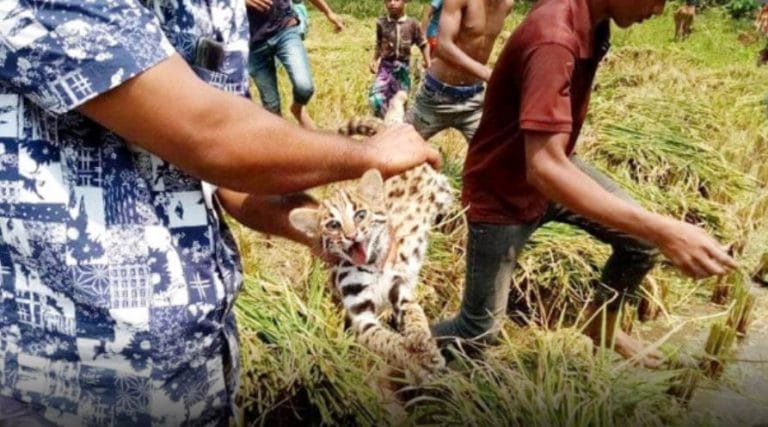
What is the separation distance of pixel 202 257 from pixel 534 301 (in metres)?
2.92

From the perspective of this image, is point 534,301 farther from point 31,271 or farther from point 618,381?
point 31,271

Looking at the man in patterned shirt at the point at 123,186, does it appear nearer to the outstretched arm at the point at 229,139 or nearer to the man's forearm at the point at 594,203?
the outstretched arm at the point at 229,139

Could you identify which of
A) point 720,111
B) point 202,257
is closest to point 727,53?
point 720,111

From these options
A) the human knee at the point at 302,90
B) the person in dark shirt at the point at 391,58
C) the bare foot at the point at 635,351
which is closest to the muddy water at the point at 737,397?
the bare foot at the point at 635,351

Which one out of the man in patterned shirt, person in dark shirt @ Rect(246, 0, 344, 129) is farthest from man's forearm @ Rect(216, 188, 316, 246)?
person in dark shirt @ Rect(246, 0, 344, 129)

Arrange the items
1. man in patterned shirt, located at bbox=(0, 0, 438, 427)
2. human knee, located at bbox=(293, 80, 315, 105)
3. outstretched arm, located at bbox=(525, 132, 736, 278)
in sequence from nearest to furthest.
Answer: man in patterned shirt, located at bbox=(0, 0, 438, 427)
outstretched arm, located at bbox=(525, 132, 736, 278)
human knee, located at bbox=(293, 80, 315, 105)

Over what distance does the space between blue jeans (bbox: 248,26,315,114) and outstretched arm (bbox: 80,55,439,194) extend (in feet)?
13.7

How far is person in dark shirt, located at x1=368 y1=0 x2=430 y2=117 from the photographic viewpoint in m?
6.09

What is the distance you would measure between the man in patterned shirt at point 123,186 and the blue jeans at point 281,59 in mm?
4066

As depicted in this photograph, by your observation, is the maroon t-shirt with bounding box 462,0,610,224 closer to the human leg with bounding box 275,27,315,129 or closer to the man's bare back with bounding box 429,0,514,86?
the man's bare back with bounding box 429,0,514,86

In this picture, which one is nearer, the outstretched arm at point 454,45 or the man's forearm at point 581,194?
the man's forearm at point 581,194

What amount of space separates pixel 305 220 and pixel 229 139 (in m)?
0.96

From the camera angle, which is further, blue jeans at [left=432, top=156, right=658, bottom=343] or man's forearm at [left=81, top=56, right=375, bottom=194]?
blue jeans at [left=432, top=156, right=658, bottom=343]

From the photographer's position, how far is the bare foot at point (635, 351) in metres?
2.80
